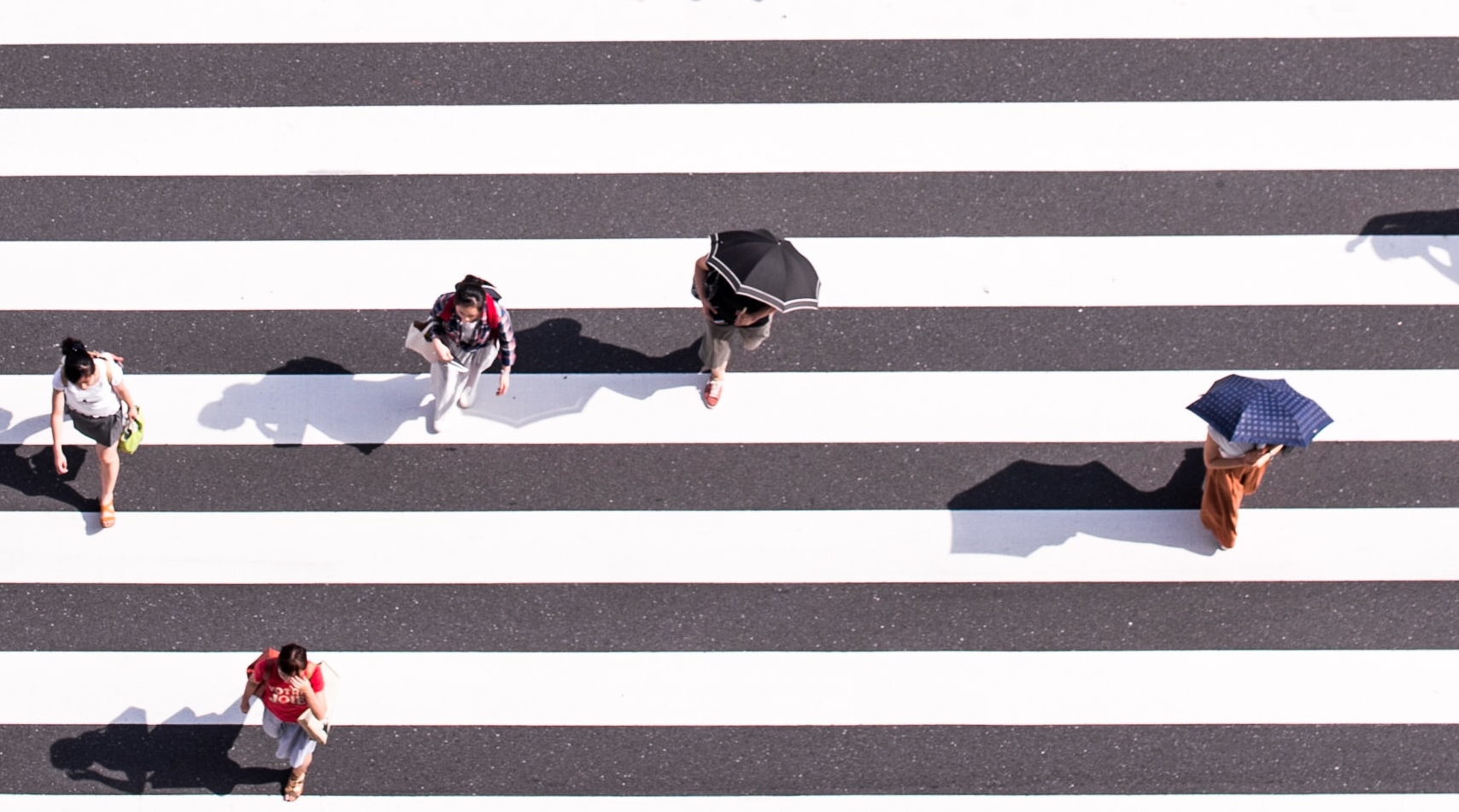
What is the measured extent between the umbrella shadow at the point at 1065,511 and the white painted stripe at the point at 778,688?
0.65 meters

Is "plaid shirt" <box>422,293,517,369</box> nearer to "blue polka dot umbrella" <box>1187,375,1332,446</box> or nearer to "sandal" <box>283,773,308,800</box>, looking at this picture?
"sandal" <box>283,773,308,800</box>

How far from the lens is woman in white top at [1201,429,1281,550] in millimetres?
5984

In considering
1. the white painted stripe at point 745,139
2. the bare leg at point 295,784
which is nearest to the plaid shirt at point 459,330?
the white painted stripe at point 745,139

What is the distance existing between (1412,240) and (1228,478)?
6.36 ft

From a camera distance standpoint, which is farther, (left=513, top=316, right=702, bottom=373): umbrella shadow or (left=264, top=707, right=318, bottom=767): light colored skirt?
(left=513, top=316, right=702, bottom=373): umbrella shadow

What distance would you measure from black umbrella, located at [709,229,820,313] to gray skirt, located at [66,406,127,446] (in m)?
3.21

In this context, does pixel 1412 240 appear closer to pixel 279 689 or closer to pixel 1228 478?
pixel 1228 478

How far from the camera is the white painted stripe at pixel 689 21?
682 cm

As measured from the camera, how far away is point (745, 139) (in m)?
6.79

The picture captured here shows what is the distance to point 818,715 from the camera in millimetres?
6414

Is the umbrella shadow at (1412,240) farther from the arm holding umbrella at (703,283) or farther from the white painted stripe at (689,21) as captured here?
the arm holding umbrella at (703,283)

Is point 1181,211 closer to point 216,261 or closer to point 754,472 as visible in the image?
point 754,472
